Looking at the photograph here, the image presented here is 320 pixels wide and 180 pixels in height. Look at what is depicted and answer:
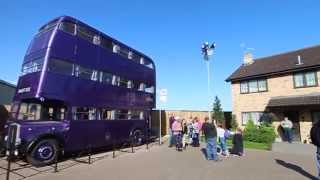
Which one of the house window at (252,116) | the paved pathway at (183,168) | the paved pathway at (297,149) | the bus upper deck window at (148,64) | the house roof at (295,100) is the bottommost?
the paved pathway at (183,168)

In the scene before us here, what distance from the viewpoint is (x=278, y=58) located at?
25828 millimetres

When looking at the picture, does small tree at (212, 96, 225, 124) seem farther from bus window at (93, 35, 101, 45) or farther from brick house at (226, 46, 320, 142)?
bus window at (93, 35, 101, 45)

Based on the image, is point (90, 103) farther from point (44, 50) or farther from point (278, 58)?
point (278, 58)

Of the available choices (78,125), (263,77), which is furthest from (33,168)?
(263,77)

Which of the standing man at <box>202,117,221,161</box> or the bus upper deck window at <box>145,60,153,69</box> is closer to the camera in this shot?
the standing man at <box>202,117,221,161</box>

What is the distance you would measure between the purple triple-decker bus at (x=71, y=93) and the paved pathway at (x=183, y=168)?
126cm

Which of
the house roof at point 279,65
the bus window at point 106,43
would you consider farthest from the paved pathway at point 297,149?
the bus window at point 106,43

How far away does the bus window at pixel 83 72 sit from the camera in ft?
43.3

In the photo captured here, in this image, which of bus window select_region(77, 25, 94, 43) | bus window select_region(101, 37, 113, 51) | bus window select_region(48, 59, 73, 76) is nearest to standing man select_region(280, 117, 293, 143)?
bus window select_region(101, 37, 113, 51)

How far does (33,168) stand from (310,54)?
20852 mm

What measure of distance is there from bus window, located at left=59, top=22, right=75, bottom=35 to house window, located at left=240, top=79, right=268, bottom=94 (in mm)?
16057

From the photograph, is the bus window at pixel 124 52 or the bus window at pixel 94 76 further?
the bus window at pixel 124 52

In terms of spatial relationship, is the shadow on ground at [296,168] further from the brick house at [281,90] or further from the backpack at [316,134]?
the brick house at [281,90]

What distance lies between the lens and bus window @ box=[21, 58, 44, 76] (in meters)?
11.9
